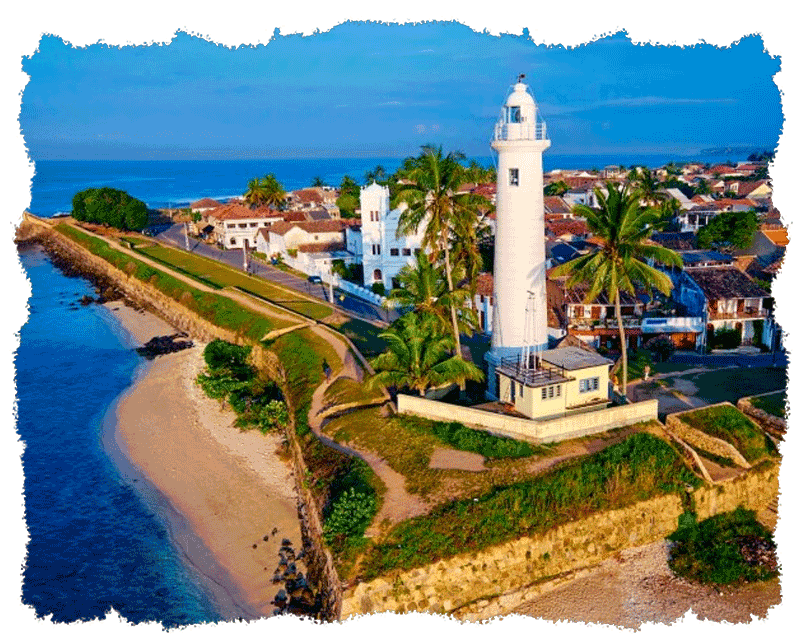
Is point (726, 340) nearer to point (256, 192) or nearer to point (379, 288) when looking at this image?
point (379, 288)

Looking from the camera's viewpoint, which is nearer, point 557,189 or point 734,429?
point 734,429

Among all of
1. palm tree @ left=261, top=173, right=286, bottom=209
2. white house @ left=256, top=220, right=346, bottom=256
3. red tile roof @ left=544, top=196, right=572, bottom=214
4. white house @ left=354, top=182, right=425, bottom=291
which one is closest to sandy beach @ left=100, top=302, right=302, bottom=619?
white house @ left=354, top=182, right=425, bottom=291

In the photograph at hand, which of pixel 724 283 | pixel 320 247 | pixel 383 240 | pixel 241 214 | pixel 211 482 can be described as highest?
pixel 241 214

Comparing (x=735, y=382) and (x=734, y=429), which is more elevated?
(x=735, y=382)

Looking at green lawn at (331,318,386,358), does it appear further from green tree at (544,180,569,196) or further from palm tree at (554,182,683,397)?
green tree at (544,180,569,196)

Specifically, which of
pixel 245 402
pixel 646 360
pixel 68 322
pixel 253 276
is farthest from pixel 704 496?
pixel 68 322

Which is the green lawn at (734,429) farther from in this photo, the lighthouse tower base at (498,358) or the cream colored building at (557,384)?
the lighthouse tower base at (498,358)

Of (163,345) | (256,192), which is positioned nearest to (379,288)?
(163,345)

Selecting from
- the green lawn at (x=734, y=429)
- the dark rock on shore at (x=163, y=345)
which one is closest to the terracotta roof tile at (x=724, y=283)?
the green lawn at (x=734, y=429)
